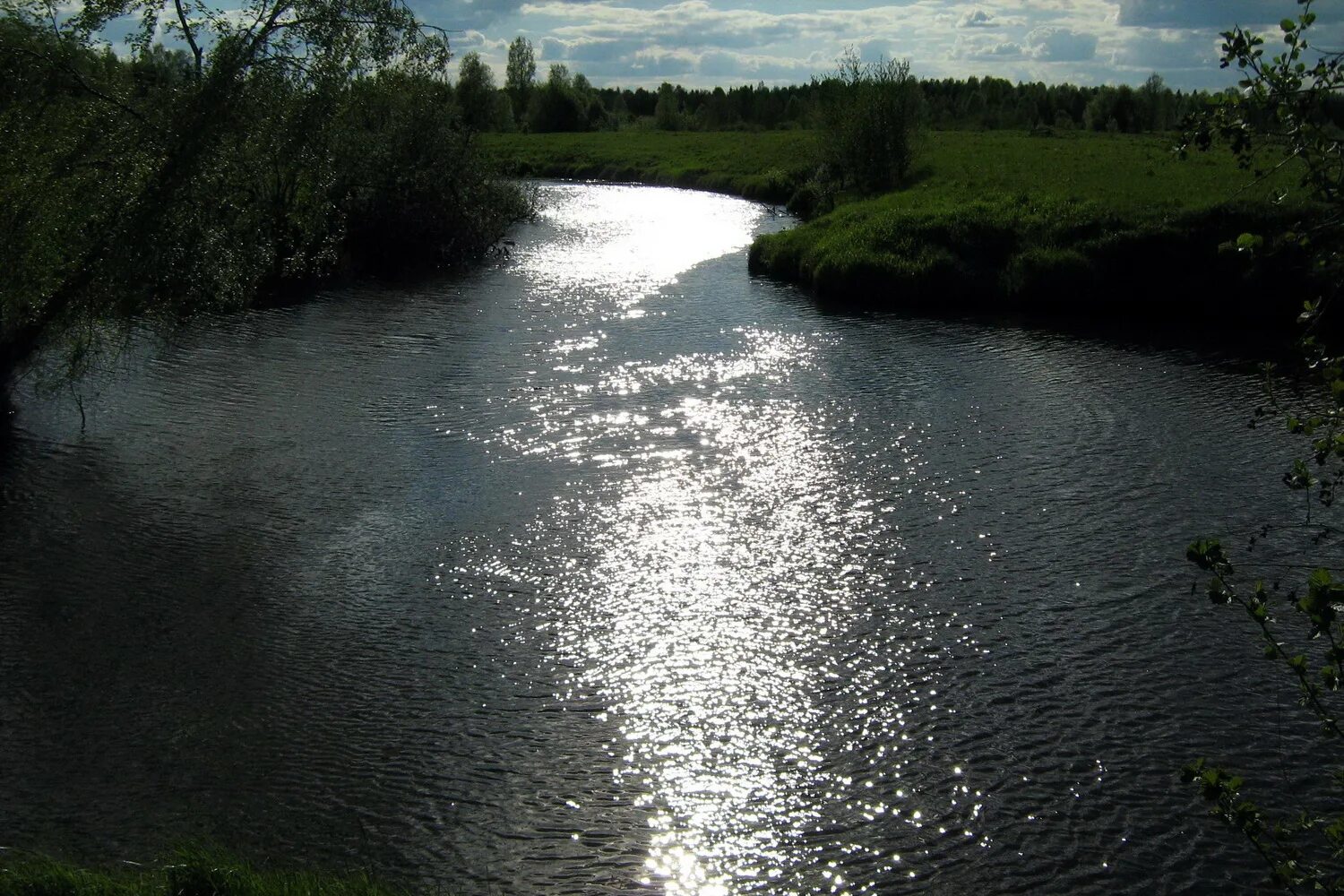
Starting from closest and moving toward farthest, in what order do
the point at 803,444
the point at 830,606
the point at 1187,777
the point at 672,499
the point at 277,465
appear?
the point at 1187,777
the point at 830,606
the point at 672,499
the point at 277,465
the point at 803,444

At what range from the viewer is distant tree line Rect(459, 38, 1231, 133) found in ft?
314

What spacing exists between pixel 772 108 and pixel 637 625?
355 feet

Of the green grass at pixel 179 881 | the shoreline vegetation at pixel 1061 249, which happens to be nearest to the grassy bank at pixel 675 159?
the shoreline vegetation at pixel 1061 249

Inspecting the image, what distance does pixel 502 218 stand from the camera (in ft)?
133

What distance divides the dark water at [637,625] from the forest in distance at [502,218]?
3.25 ft

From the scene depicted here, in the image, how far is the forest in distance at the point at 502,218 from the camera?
4.77 m

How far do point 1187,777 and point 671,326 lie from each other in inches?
915

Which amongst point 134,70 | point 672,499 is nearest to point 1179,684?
point 672,499

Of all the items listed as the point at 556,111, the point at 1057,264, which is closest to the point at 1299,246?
the point at 1057,264

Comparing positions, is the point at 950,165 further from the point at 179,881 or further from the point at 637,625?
the point at 179,881

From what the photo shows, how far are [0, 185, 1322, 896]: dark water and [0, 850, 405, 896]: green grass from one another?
0.56 m

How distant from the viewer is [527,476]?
55.6 feet

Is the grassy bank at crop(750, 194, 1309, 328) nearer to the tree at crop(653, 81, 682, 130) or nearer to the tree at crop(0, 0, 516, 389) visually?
the tree at crop(0, 0, 516, 389)

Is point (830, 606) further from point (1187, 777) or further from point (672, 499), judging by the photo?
point (1187, 777)
